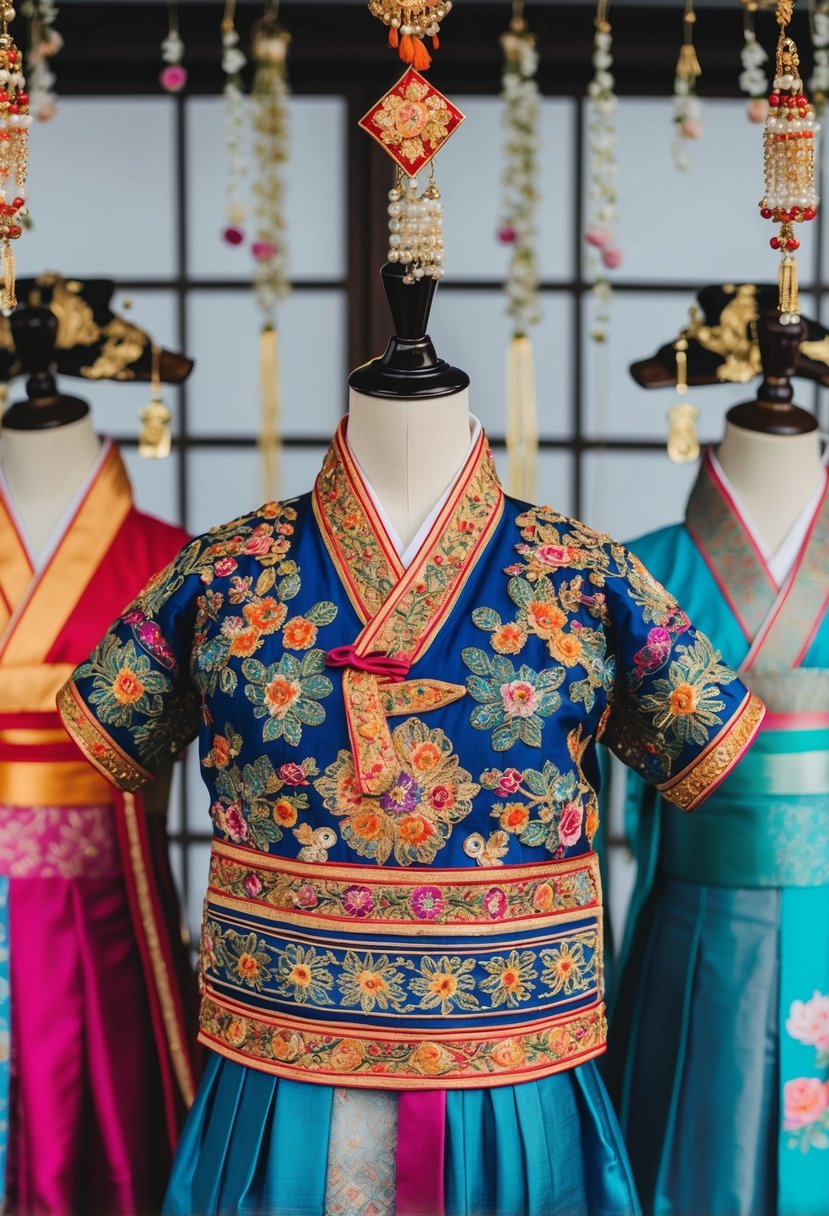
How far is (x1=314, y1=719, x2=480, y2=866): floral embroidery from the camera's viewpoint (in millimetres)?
1774

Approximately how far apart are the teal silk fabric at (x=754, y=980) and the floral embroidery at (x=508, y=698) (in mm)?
719

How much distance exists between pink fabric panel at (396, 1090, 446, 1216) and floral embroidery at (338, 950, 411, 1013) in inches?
4.0

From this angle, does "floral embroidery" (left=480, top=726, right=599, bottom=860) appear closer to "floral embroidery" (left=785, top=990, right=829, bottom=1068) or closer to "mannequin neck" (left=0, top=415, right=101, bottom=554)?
"floral embroidery" (left=785, top=990, right=829, bottom=1068)

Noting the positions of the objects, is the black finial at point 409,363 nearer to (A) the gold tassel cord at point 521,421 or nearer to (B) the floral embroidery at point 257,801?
(B) the floral embroidery at point 257,801

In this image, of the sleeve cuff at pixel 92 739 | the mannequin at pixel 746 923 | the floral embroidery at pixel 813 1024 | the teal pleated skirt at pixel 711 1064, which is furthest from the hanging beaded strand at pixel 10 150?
the floral embroidery at pixel 813 1024

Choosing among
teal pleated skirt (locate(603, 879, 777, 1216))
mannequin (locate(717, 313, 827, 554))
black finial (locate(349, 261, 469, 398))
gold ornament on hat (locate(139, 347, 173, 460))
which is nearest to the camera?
black finial (locate(349, 261, 469, 398))

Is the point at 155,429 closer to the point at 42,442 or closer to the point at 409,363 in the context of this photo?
the point at 42,442

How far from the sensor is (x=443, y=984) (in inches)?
70.1

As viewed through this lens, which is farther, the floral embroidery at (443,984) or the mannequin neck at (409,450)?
the mannequin neck at (409,450)

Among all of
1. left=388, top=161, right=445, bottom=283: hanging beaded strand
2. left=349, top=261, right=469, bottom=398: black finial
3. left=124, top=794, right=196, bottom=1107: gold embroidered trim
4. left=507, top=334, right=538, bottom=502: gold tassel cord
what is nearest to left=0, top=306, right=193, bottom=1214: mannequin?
left=124, top=794, right=196, bottom=1107: gold embroidered trim

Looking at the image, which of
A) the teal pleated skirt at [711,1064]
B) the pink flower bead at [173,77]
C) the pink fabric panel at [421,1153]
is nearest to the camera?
the pink fabric panel at [421,1153]

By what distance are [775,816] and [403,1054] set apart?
857 millimetres

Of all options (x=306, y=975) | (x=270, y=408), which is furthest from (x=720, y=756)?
(x=270, y=408)

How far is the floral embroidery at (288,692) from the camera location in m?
1.80
